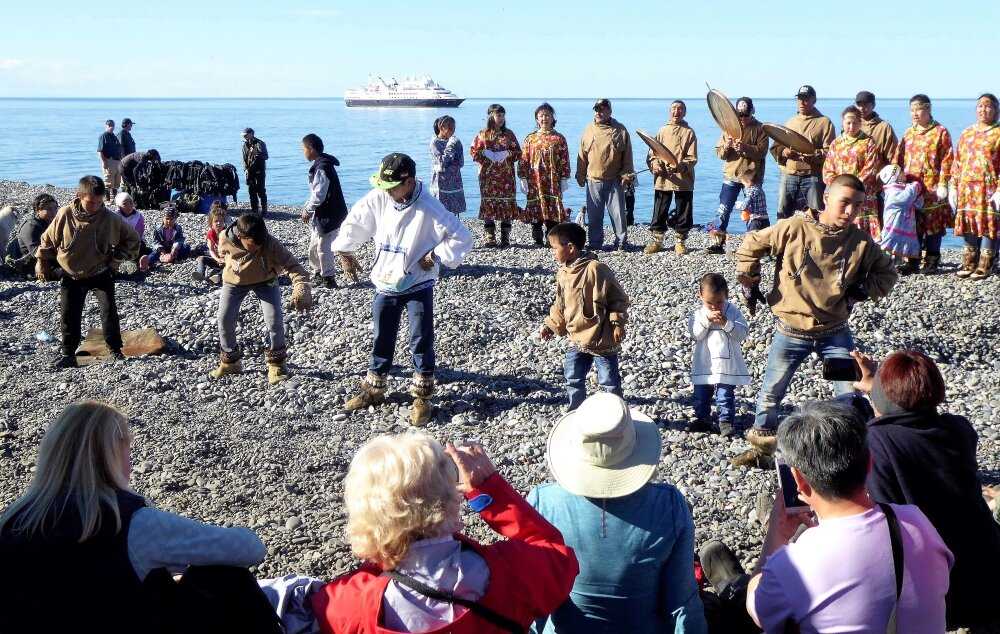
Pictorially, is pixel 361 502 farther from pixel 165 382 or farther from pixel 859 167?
pixel 859 167

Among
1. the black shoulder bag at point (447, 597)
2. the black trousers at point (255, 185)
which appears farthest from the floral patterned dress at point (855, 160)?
the black trousers at point (255, 185)

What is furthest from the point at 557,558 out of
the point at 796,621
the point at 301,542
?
the point at 301,542

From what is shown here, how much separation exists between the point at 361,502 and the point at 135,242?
21.2 feet

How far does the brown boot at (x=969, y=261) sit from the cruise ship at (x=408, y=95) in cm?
10260

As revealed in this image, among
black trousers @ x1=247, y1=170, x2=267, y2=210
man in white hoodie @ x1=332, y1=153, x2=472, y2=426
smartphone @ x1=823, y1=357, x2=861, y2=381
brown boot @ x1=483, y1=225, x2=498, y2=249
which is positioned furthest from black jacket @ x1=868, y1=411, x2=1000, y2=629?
black trousers @ x1=247, y1=170, x2=267, y2=210

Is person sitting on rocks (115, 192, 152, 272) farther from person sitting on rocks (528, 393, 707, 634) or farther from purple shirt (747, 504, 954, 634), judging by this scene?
purple shirt (747, 504, 954, 634)

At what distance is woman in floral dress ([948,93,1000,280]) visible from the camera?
9.66 metres

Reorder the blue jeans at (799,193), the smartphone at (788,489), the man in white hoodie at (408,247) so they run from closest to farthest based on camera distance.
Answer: the smartphone at (788,489) → the man in white hoodie at (408,247) → the blue jeans at (799,193)

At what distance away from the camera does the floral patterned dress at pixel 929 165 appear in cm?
1009

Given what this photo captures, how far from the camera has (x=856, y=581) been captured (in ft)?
8.93

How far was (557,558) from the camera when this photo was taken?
105 inches

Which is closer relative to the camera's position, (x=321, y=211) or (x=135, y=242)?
(x=135, y=242)

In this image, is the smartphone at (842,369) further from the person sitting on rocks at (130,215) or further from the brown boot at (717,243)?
the person sitting on rocks at (130,215)

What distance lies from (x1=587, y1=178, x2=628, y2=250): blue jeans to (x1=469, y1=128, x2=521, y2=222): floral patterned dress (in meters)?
1.27
